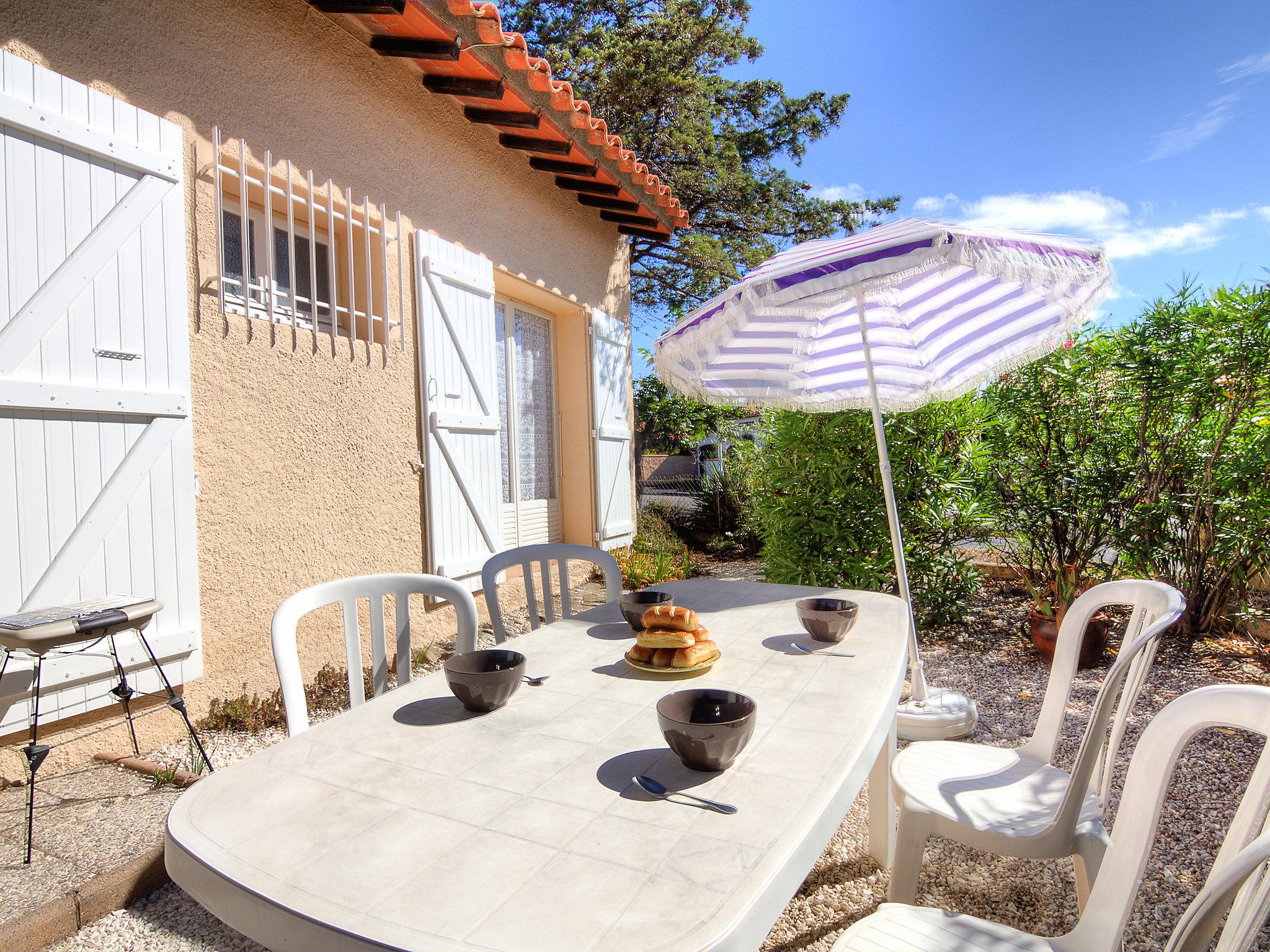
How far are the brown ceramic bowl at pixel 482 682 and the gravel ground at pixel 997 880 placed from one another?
104 centimetres

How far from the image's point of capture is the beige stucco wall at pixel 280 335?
2908 mm

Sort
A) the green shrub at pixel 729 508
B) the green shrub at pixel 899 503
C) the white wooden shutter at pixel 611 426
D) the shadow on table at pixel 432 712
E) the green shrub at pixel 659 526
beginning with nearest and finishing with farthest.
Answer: the shadow on table at pixel 432 712
the green shrub at pixel 899 503
the white wooden shutter at pixel 611 426
the green shrub at pixel 659 526
the green shrub at pixel 729 508

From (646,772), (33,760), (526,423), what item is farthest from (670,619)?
(526,423)

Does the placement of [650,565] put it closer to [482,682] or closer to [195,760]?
[195,760]

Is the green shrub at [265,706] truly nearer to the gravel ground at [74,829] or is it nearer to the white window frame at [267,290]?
the gravel ground at [74,829]

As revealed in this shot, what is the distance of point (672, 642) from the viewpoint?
1.57m

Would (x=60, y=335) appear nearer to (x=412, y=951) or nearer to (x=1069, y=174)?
(x=412, y=951)

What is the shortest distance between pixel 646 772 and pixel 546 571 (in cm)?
163

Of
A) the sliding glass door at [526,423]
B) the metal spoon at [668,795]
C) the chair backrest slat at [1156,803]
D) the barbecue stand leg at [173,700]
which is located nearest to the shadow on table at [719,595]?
the metal spoon at [668,795]

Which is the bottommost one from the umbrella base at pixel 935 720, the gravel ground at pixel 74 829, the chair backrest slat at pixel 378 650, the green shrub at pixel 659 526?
the umbrella base at pixel 935 720

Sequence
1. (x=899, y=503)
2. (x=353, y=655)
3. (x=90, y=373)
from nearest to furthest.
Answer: (x=353, y=655), (x=90, y=373), (x=899, y=503)

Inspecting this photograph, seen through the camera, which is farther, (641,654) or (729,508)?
(729,508)

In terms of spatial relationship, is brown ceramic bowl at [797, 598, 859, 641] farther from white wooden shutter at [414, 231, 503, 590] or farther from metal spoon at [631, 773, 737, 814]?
white wooden shutter at [414, 231, 503, 590]

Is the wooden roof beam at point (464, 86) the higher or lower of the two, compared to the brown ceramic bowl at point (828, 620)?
higher
